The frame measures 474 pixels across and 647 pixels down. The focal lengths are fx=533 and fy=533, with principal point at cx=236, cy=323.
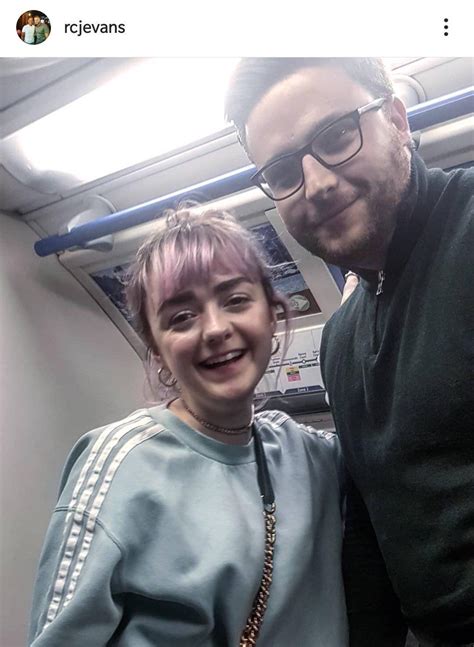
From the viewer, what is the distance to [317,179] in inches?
25.4

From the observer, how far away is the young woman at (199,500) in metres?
0.58

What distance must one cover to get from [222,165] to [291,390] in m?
0.49

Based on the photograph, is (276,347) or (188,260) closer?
(188,260)

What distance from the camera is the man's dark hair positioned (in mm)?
649

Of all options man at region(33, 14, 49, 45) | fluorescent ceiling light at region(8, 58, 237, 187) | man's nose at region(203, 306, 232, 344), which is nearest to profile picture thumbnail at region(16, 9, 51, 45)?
man at region(33, 14, 49, 45)

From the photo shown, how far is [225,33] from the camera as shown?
2.09 ft

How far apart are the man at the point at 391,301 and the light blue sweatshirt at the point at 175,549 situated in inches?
3.4

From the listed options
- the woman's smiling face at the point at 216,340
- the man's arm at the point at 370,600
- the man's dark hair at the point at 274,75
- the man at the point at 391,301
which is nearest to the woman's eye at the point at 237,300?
the woman's smiling face at the point at 216,340

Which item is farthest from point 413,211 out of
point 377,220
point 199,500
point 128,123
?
point 128,123

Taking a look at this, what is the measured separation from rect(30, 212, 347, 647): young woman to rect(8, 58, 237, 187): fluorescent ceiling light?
228 mm

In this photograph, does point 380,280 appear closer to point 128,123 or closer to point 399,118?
point 399,118

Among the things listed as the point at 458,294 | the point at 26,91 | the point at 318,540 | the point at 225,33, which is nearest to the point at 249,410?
the point at 318,540

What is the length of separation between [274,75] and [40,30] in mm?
282

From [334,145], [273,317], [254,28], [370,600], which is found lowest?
[370,600]
